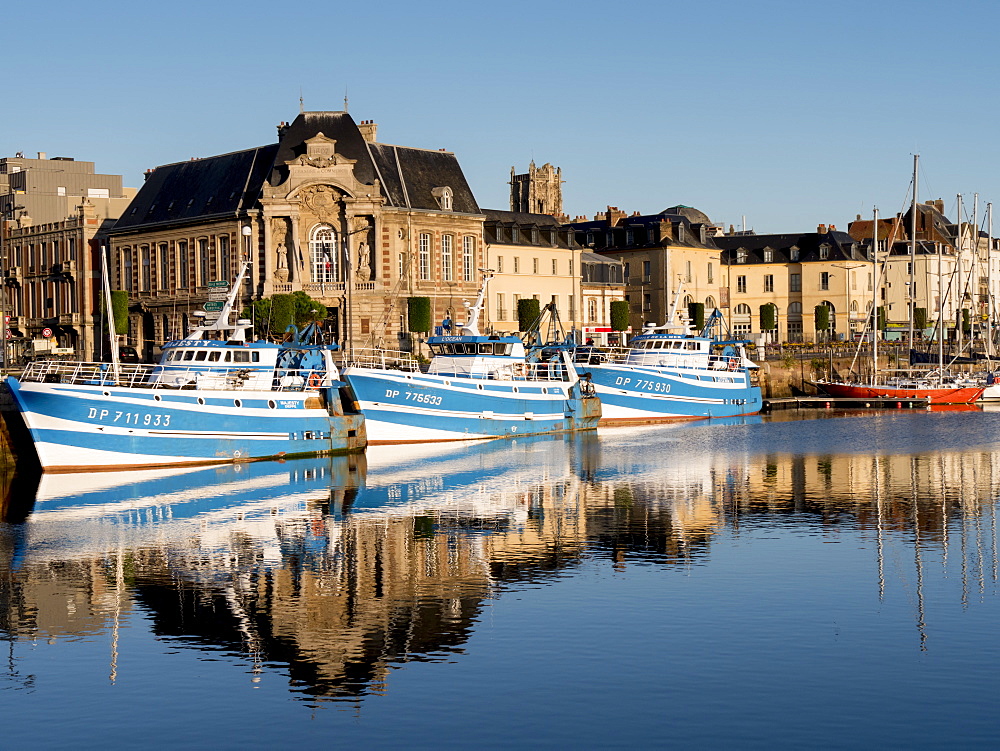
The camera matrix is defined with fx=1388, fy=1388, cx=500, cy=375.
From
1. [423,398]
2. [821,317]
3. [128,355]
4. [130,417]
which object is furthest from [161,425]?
[821,317]

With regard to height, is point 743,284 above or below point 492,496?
above

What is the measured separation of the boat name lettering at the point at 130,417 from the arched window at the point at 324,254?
41016mm

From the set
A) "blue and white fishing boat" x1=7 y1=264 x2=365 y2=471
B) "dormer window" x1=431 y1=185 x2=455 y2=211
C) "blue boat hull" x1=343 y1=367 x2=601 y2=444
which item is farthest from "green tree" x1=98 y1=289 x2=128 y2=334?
"blue boat hull" x1=343 y1=367 x2=601 y2=444

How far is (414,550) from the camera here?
33.4 m

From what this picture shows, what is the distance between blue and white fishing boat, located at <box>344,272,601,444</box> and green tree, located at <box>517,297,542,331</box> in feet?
92.4

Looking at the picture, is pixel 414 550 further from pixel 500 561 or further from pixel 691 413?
pixel 691 413

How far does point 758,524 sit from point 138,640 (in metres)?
18.0

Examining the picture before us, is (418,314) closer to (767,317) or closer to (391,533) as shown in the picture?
(767,317)

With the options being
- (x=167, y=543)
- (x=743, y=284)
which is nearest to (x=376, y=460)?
(x=167, y=543)

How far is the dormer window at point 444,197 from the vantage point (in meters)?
94.9

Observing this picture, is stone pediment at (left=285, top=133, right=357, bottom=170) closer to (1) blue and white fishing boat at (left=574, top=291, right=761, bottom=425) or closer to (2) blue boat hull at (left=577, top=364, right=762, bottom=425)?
(1) blue and white fishing boat at (left=574, top=291, right=761, bottom=425)

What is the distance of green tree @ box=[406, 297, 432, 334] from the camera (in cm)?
8894

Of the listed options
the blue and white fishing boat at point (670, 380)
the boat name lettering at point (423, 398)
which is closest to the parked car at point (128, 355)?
the blue and white fishing boat at point (670, 380)

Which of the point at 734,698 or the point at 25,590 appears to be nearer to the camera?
the point at 734,698
